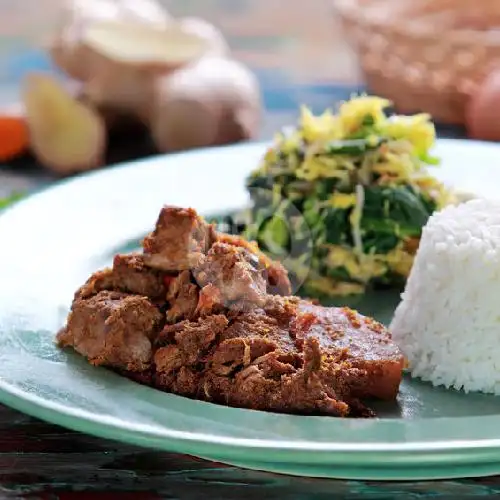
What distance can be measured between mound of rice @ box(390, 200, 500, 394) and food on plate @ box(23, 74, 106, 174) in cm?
316

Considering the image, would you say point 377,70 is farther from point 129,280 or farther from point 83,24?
point 129,280

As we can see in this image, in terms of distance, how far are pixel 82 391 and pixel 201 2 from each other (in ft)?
23.9

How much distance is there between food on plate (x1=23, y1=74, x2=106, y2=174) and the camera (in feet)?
21.5

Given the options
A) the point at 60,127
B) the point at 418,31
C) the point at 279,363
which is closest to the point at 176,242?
the point at 279,363

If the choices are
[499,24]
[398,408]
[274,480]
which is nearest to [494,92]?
[499,24]

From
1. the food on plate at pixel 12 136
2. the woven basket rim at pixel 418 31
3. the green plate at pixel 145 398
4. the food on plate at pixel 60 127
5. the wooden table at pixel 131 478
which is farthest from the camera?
the woven basket rim at pixel 418 31

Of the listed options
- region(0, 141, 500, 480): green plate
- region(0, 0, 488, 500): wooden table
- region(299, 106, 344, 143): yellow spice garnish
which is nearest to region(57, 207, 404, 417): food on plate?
region(0, 141, 500, 480): green plate

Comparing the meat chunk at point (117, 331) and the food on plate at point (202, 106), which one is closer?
the meat chunk at point (117, 331)

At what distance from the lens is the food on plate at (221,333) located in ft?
10.3

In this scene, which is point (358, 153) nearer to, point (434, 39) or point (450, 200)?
point (450, 200)

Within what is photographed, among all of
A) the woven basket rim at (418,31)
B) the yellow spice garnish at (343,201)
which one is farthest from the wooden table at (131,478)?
the woven basket rim at (418,31)

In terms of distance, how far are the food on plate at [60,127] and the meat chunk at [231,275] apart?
10.8 feet

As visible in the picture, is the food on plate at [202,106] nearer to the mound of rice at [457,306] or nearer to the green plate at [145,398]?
the green plate at [145,398]

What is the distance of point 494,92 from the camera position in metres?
6.45
